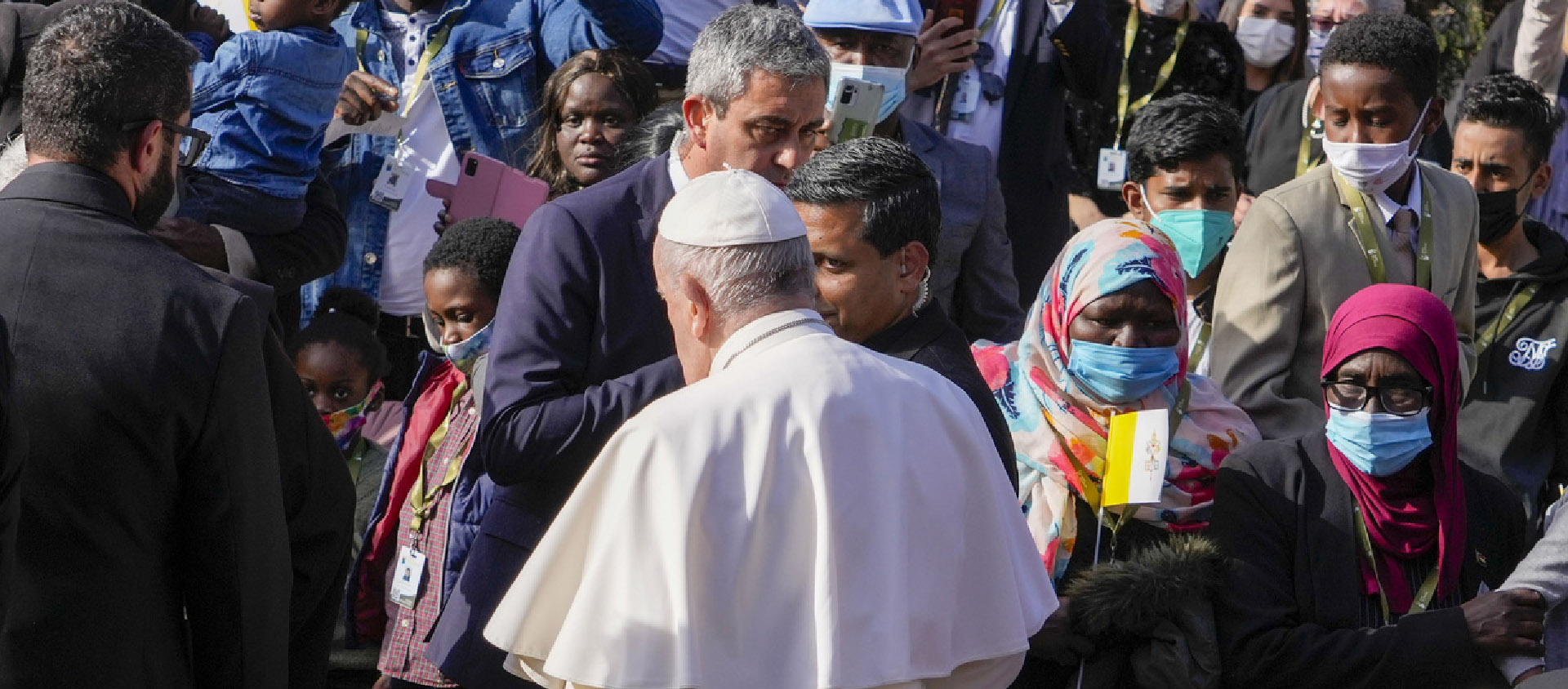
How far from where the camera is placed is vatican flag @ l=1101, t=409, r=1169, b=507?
4.33 m

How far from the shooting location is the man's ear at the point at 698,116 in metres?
4.37

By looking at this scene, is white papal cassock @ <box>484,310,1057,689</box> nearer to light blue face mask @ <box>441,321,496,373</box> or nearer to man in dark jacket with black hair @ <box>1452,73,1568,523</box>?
light blue face mask @ <box>441,321,496,373</box>

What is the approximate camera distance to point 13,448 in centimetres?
323

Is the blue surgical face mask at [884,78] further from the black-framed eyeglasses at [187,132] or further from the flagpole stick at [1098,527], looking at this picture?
the black-framed eyeglasses at [187,132]

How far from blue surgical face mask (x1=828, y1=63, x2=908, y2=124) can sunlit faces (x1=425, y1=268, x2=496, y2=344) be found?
1.27 meters

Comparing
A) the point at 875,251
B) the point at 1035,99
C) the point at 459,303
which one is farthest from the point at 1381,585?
the point at 1035,99

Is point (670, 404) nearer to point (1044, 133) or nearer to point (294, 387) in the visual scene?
point (294, 387)

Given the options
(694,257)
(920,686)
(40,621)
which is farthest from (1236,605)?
(40,621)

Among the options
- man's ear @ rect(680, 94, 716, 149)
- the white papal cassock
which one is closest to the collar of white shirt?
man's ear @ rect(680, 94, 716, 149)

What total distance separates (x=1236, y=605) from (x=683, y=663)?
1.97m

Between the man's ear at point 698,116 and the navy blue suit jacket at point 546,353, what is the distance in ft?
0.55


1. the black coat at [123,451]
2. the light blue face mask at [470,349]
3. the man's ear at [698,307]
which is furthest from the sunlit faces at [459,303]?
the man's ear at [698,307]

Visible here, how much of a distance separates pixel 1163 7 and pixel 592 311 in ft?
14.3

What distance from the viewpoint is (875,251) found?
4.09 metres
